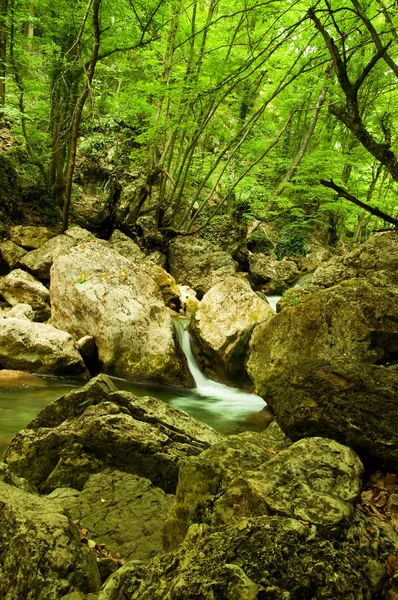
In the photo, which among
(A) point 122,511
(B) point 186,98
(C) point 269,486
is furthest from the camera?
(B) point 186,98

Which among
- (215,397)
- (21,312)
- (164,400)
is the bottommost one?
(215,397)

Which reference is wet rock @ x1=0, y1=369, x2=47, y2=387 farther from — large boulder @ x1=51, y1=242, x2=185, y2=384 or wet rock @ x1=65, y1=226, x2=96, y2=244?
wet rock @ x1=65, y1=226, x2=96, y2=244

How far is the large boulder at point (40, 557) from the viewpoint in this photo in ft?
6.81

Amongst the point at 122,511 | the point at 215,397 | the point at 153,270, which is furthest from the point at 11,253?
the point at 122,511

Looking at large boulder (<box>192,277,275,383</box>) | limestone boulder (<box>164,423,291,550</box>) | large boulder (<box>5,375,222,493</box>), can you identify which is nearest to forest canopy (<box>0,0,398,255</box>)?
large boulder (<box>192,277,275,383</box>)

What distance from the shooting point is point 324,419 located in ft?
9.32

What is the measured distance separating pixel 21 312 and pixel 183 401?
4.15 metres

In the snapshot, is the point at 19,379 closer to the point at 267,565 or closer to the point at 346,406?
the point at 346,406

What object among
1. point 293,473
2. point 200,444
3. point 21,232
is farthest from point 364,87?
point 293,473

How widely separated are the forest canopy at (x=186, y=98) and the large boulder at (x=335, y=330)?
8.92ft

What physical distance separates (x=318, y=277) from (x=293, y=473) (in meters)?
6.70

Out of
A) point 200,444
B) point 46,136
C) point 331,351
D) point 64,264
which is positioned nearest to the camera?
point 200,444

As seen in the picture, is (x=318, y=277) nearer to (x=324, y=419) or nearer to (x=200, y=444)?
(x=200, y=444)

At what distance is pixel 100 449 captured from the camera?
4152mm
